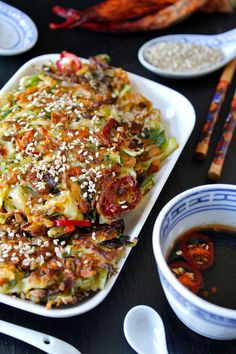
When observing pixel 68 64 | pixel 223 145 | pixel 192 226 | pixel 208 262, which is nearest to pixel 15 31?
pixel 68 64

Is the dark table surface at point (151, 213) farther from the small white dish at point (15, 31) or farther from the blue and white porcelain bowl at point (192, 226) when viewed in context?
the blue and white porcelain bowl at point (192, 226)

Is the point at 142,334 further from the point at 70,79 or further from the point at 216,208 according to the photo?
the point at 70,79

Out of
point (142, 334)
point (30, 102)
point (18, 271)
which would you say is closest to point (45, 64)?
point (30, 102)

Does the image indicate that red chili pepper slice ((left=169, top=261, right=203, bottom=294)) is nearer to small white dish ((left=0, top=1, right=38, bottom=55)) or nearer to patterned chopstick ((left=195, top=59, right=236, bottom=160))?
patterned chopstick ((left=195, top=59, right=236, bottom=160))

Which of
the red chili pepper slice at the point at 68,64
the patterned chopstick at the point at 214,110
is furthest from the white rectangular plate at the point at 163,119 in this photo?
the patterned chopstick at the point at 214,110

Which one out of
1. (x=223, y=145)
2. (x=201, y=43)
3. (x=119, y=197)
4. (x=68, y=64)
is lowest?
(x=223, y=145)

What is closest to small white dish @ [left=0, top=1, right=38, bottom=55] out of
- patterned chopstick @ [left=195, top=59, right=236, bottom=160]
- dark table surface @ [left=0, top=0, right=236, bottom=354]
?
dark table surface @ [left=0, top=0, right=236, bottom=354]

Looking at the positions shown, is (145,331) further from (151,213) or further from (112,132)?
(112,132)
